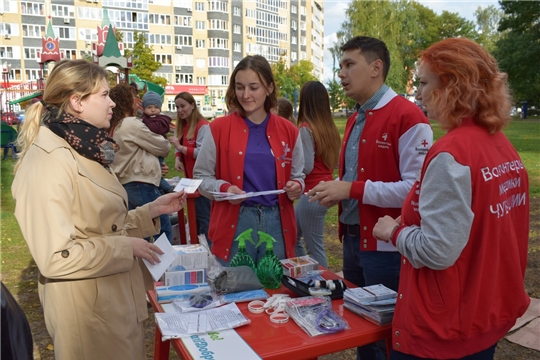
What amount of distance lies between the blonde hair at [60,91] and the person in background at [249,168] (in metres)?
0.97

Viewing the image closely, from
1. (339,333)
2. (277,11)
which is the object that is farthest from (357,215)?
(277,11)

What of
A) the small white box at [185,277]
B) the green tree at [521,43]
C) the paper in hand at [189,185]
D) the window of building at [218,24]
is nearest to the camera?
the small white box at [185,277]

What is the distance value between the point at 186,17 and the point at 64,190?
5857 centimetres

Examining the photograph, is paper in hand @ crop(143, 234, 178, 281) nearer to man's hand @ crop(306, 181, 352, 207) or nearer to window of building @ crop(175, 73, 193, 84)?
man's hand @ crop(306, 181, 352, 207)

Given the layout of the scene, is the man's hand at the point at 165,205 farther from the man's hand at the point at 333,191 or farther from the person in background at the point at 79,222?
the man's hand at the point at 333,191

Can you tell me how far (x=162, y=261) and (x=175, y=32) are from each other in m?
57.5

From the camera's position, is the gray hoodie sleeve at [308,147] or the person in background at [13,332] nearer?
the person in background at [13,332]

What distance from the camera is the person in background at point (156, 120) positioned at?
5.56 metres

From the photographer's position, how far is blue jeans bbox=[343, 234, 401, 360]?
240cm

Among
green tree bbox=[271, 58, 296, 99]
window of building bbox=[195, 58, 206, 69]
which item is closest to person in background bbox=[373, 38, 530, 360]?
green tree bbox=[271, 58, 296, 99]

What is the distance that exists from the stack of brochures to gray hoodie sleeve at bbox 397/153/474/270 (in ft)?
1.31

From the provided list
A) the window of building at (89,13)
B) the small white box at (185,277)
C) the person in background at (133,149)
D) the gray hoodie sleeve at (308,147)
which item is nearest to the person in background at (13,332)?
the small white box at (185,277)

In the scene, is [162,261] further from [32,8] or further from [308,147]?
[32,8]

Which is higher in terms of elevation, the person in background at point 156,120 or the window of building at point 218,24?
the window of building at point 218,24
